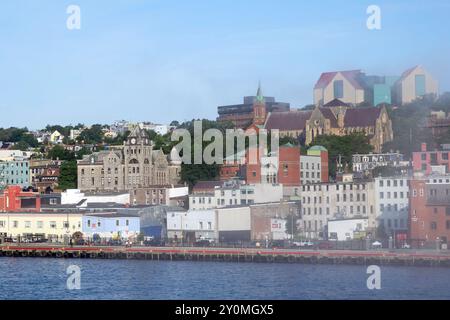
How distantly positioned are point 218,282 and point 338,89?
4598 cm

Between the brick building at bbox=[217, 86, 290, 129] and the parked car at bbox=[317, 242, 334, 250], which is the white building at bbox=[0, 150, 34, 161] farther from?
the parked car at bbox=[317, 242, 334, 250]

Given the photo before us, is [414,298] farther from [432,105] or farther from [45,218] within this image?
[432,105]

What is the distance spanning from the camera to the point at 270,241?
1559 inches

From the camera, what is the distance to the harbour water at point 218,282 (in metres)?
28.3

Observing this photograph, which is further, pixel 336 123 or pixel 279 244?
pixel 336 123

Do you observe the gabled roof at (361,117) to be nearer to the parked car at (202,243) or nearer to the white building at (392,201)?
the white building at (392,201)

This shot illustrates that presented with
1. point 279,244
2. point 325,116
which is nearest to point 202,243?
point 279,244

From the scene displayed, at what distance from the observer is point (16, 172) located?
203 ft

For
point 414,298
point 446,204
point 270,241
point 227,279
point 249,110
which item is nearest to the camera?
point 414,298

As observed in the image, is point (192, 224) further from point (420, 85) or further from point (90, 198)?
point (420, 85)

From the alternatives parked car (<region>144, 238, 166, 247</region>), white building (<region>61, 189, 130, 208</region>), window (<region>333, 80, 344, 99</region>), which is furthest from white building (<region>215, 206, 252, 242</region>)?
window (<region>333, 80, 344, 99</region>)

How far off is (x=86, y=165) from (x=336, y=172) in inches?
438

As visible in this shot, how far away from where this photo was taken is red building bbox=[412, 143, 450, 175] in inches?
1625

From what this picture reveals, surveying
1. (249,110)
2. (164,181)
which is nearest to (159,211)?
(164,181)
